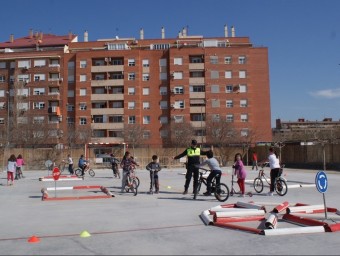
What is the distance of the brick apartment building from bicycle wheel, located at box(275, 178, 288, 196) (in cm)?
5732

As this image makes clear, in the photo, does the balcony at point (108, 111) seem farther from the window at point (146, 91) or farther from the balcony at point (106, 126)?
the window at point (146, 91)

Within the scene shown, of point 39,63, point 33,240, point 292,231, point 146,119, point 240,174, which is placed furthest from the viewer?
point 39,63

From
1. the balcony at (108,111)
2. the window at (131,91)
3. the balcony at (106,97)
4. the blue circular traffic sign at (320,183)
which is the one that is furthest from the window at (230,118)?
the blue circular traffic sign at (320,183)

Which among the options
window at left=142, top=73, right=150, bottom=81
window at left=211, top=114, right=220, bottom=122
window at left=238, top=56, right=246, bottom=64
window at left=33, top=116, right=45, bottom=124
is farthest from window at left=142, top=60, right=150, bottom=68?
window at left=33, top=116, right=45, bottom=124

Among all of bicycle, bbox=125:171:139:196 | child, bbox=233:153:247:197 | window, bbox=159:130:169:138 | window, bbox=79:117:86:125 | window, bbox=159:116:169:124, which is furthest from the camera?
window, bbox=79:117:86:125

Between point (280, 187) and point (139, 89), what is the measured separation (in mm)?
63281

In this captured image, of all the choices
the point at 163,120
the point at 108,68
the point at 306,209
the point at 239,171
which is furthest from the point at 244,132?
the point at 306,209

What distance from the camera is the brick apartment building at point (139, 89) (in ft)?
250

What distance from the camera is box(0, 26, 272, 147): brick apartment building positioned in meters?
76.2

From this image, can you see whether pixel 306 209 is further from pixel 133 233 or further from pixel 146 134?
pixel 146 134

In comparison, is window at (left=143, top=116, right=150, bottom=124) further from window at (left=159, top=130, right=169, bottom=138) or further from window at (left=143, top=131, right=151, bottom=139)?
window at (left=159, top=130, right=169, bottom=138)

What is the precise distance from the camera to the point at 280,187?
1598cm

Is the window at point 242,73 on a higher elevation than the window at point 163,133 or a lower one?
higher

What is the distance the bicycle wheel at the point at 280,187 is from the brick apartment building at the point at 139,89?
5732 centimetres
